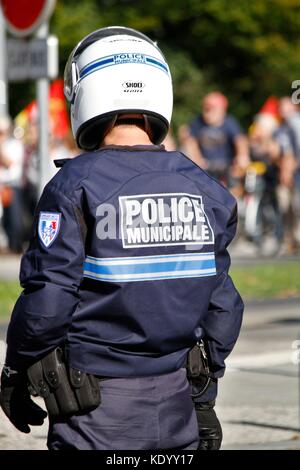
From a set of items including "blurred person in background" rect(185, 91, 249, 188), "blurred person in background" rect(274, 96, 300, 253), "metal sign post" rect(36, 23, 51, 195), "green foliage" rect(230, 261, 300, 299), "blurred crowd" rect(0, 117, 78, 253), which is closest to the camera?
"metal sign post" rect(36, 23, 51, 195)

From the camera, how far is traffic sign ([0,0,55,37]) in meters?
9.56

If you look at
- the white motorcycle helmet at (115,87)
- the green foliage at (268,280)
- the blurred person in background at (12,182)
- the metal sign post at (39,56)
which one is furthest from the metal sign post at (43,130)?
the blurred person in background at (12,182)

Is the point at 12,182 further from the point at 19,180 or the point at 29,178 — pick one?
the point at 29,178

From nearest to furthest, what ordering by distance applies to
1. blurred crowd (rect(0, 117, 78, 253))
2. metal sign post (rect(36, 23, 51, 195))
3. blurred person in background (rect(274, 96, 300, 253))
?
metal sign post (rect(36, 23, 51, 195)), blurred crowd (rect(0, 117, 78, 253)), blurred person in background (rect(274, 96, 300, 253))

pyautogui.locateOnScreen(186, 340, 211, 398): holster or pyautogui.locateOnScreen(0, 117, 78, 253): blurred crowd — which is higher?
pyautogui.locateOnScreen(0, 117, 78, 253): blurred crowd

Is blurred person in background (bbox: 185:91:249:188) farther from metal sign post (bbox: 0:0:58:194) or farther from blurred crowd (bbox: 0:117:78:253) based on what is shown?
metal sign post (bbox: 0:0:58:194)

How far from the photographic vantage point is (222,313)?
3744mm

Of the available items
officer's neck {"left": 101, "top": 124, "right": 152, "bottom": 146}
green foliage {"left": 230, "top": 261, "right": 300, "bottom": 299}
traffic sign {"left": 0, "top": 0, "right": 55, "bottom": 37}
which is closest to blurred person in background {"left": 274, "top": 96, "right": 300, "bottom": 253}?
green foliage {"left": 230, "top": 261, "right": 300, "bottom": 299}

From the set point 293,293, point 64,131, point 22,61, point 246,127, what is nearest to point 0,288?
point 293,293

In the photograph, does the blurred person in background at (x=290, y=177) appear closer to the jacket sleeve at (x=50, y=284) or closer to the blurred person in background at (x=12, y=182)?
the blurred person in background at (x=12, y=182)

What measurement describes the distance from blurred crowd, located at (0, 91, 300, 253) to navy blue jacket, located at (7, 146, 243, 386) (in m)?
13.7

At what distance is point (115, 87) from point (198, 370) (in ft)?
2.56

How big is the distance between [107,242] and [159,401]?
0.42 metres

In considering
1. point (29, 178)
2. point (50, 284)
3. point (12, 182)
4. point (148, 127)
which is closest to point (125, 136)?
point (148, 127)
